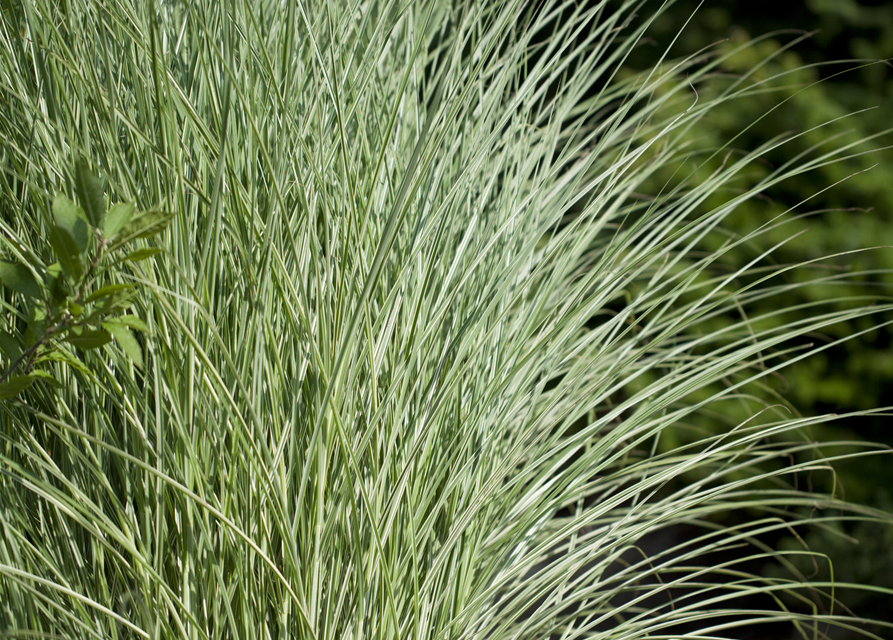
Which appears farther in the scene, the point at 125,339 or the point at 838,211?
the point at 838,211

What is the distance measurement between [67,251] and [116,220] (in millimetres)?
26

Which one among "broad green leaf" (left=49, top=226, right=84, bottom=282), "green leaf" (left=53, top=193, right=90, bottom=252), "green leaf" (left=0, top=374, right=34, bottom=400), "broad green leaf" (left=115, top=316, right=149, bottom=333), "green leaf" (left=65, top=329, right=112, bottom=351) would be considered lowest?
"green leaf" (left=0, top=374, right=34, bottom=400)

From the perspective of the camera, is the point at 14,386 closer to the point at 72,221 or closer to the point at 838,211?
the point at 72,221

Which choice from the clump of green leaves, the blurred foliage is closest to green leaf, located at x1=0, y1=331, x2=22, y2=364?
the clump of green leaves

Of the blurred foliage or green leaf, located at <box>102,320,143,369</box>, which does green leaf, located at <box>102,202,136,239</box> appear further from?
the blurred foliage

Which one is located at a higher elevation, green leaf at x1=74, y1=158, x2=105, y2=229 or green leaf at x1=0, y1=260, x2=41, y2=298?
green leaf at x1=74, y1=158, x2=105, y2=229

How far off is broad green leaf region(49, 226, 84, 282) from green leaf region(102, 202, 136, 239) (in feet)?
0.05

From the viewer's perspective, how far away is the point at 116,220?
0.29m

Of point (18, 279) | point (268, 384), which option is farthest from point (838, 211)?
point (18, 279)

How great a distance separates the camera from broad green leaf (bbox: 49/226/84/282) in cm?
28

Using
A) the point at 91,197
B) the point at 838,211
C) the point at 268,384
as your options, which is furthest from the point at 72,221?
the point at 838,211

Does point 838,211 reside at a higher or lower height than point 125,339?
higher

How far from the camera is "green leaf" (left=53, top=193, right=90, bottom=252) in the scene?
0.29 m

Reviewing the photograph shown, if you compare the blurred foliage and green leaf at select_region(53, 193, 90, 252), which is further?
the blurred foliage
